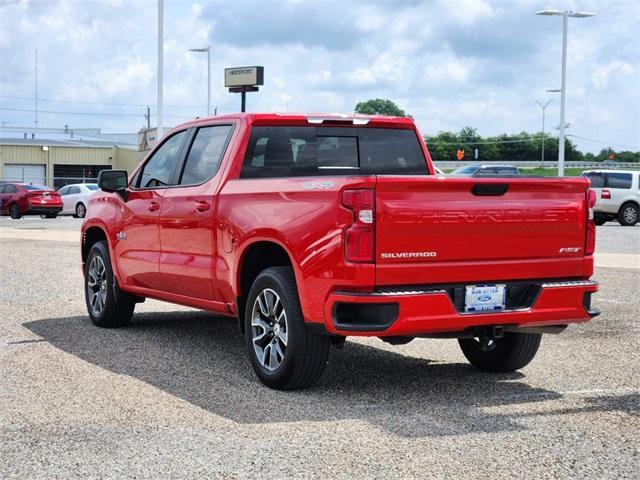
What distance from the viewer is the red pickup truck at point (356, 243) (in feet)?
20.4

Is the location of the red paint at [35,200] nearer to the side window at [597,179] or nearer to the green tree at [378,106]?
the side window at [597,179]

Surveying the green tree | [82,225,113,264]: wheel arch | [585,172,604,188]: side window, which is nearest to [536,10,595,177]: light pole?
[585,172,604,188]: side window

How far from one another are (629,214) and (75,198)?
21372 millimetres

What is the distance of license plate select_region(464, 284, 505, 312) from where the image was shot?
6453 mm

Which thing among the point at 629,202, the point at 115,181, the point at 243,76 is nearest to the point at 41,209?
the point at 243,76

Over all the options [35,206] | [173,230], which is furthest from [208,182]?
[35,206]

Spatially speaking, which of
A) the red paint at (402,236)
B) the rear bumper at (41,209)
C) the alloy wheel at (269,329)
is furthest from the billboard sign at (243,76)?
the alloy wheel at (269,329)

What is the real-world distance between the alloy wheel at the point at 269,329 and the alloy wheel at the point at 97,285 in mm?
3098

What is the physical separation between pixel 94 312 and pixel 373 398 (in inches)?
165

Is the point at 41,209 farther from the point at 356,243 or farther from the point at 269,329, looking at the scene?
the point at 356,243

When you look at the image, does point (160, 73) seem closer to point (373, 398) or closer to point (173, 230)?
point (173, 230)

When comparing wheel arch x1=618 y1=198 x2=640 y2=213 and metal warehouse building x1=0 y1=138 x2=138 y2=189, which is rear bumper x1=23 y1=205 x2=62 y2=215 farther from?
metal warehouse building x1=0 y1=138 x2=138 y2=189

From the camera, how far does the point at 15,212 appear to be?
39812 mm

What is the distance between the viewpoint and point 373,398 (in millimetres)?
6684
